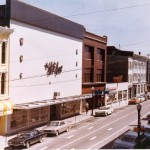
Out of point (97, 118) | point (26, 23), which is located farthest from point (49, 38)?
point (97, 118)

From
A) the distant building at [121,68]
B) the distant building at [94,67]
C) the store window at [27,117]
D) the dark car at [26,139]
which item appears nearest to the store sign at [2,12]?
the store window at [27,117]

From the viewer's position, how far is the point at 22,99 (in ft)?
132

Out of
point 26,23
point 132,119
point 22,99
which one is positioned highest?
point 26,23

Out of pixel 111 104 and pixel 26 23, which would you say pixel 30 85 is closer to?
pixel 26 23

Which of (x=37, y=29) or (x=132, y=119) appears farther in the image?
(x=132, y=119)

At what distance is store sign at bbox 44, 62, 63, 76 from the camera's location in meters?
46.1

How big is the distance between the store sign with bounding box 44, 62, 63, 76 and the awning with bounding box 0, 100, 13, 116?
10024 mm

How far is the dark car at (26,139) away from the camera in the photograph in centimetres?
A: 3114

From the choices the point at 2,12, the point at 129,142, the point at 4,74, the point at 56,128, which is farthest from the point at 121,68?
the point at 129,142

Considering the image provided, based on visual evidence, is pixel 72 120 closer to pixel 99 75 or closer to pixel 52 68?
pixel 52 68

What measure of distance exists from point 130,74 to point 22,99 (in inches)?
2143

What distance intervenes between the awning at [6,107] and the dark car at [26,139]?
12.9 ft

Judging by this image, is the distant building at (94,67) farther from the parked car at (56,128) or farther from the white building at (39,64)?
the parked car at (56,128)

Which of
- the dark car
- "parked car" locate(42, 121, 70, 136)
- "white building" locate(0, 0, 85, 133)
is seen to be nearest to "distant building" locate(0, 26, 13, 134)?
"white building" locate(0, 0, 85, 133)
